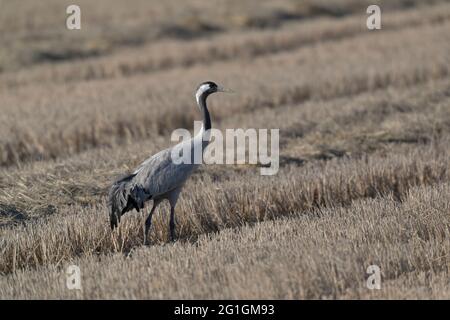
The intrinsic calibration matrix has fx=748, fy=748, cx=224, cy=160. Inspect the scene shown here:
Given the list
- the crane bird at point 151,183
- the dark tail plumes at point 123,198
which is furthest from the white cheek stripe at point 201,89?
the dark tail plumes at point 123,198

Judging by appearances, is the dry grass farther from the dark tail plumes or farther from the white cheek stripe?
the white cheek stripe

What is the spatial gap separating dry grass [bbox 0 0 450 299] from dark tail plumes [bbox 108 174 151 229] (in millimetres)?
473

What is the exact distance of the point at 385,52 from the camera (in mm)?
20828

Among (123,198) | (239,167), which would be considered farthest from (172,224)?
(239,167)

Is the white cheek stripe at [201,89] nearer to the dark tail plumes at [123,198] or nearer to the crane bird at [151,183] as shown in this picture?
the crane bird at [151,183]

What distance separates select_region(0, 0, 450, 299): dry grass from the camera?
660 centimetres

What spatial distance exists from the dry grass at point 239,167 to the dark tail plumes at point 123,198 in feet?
1.55

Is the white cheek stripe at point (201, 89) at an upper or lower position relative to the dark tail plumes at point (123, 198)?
upper

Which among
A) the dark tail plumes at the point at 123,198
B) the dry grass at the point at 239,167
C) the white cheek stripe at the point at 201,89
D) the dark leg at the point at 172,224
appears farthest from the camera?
the white cheek stripe at the point at 201,89

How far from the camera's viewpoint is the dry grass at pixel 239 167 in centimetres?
660

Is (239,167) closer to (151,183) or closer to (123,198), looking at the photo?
(151,183)

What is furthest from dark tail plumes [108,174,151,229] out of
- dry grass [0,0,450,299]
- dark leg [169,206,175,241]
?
dry grass [0,0,450,299]

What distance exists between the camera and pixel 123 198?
800 cm
